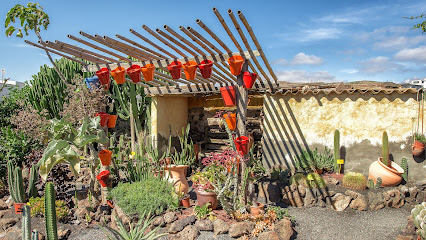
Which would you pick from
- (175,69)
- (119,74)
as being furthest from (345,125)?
(119,74)

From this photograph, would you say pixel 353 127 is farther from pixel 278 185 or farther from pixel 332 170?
pixel 278 185

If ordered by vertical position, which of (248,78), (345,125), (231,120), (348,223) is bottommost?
(348,223)

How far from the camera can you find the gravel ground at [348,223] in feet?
14.0

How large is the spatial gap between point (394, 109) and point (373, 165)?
110cm

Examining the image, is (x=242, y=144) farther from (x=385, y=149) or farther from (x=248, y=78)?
(x=385, y=149)

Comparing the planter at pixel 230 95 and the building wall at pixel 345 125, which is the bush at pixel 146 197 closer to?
the planter at pixel 230 95

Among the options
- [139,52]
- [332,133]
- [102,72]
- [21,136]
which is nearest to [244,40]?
[139,52]

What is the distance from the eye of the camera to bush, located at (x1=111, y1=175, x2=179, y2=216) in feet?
14.4

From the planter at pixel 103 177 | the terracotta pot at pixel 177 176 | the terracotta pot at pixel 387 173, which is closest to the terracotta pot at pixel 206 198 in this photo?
the terracotta pot at pixel 177 176

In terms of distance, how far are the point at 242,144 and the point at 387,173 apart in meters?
2.85

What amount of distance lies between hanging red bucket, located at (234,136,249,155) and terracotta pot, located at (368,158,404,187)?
8.86 ft

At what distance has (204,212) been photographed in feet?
14.2

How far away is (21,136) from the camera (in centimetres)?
643

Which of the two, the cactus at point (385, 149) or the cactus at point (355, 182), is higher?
the cactus at point (385, 149)
